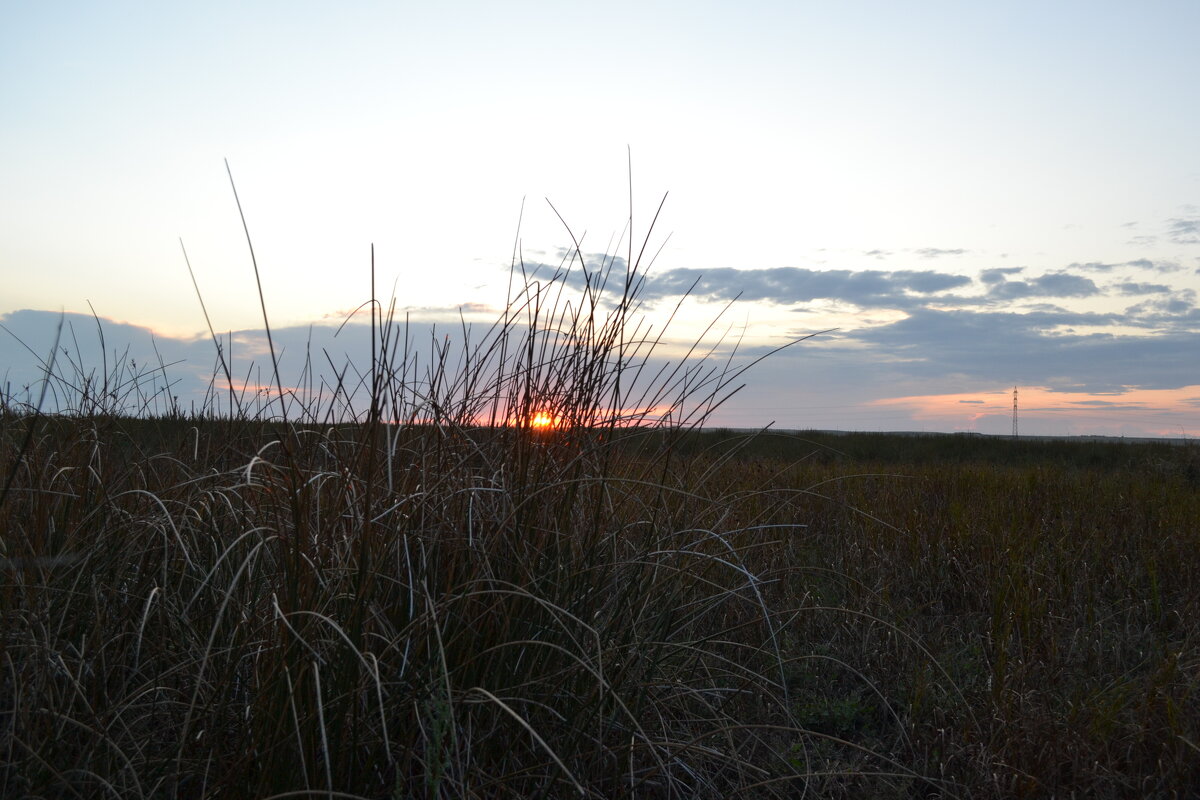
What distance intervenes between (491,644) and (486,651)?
268 millimetres

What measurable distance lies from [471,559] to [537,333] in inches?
29.5

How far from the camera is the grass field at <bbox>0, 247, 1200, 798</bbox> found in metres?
1.49

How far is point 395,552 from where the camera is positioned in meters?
1.77

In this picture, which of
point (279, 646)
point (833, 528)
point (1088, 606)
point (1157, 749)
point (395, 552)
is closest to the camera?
point (279, 646)

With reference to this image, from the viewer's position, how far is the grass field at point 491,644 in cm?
149

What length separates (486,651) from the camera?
4.72 feet

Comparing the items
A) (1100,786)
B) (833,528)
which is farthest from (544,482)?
(833,528)

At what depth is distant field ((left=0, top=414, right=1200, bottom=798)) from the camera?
1.49 meters

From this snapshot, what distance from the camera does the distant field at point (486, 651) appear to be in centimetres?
149

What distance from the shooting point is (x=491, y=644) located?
1696 millimetres

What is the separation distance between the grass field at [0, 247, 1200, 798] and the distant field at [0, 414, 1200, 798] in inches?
0.5

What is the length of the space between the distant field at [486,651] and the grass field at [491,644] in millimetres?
12

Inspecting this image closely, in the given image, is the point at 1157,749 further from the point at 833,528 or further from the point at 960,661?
the point at 833,528

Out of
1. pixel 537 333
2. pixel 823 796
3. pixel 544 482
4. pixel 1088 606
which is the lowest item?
pixel 823 796
